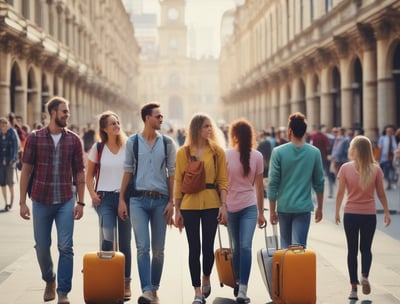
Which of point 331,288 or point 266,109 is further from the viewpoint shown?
point 266,109

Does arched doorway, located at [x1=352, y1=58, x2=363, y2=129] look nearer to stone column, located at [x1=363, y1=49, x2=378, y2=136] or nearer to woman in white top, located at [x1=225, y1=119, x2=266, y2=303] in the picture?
stone column, located at [x1=363, y1=49, x2=378, y2=136]

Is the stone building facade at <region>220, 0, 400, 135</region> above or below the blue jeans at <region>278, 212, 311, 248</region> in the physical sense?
above

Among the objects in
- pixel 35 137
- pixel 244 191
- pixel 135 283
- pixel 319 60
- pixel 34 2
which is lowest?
pixel 135 283

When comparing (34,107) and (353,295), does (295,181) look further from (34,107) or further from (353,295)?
(34,107)

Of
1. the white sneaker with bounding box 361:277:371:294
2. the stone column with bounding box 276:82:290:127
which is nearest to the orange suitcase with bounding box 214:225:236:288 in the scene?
the white sneaker with bounding box 361:277:371:294

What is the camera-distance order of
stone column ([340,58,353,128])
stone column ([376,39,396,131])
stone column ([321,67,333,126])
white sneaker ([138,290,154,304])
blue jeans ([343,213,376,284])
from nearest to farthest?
white sneaker ([138,290,154,304])
blue jeans ([343,213,376,284])
stone column ([376,39,396,131])
stone column ([340,58,353,128])
stone column ([321,67,333,126])

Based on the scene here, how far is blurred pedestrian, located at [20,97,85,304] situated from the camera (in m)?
7.25

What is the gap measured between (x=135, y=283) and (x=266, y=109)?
1694 inches

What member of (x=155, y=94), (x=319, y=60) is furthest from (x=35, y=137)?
(x=155, y=94)

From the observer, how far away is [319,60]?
3159 centimetres

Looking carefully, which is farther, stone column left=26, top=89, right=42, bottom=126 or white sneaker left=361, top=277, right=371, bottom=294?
stone column left=26, top=89, right=42, bottom=126

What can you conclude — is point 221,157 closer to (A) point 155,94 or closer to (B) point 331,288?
(B) point 331,288

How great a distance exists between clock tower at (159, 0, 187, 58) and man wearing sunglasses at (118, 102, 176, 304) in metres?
136

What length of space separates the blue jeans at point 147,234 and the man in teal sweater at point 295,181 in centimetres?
115
